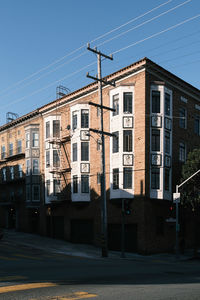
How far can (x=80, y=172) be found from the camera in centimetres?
3491

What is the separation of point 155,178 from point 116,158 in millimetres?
3779

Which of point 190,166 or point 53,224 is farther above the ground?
point 190,166

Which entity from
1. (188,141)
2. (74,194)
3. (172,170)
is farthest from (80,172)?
(188,141)

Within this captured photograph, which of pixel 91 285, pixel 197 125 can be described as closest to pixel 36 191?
pixel 197 125

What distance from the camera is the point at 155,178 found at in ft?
100

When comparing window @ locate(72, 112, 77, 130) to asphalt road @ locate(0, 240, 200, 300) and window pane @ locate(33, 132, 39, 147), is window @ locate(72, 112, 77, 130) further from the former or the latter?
asphalt road @ locate(0, 240, 200, 300)

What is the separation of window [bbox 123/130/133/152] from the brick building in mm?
86

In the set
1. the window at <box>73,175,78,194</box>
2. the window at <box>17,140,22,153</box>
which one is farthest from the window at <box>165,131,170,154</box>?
the window at <box>17,140,22,153</box>

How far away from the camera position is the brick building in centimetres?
3041

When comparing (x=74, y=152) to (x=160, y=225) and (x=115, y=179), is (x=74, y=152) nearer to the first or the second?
(x=115, y=179)

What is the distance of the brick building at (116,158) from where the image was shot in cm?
3041

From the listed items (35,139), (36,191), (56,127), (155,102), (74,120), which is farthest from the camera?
(35,139)

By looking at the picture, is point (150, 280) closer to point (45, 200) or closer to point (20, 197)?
point (45, 200)

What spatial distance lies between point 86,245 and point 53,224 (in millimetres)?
6509
